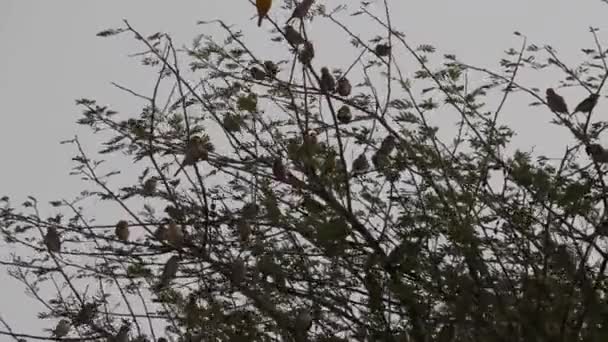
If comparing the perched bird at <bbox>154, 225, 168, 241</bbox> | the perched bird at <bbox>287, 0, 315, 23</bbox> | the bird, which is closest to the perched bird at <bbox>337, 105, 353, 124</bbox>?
the perched bird at <bbox>287, 0, 315, 23</bbox>

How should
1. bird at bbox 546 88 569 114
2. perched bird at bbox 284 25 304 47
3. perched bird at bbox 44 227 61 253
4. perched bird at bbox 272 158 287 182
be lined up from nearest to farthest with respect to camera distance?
1. perched bird at bbox 272 158 287 182
2. bird at bbox 546 88 569 114
3. perched bird at bbox 284 25 304 47
4. perched bird at bbox 44 227 61 253

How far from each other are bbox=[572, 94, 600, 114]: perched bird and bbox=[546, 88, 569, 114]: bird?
48 millimetres

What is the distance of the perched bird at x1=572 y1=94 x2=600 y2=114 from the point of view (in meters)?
2.02

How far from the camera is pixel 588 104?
6.71ft

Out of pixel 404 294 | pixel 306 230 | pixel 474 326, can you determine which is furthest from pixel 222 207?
pixel 474 326

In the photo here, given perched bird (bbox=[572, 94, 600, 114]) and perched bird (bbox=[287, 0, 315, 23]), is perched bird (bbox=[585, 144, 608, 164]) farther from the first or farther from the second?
perched bird (bbox=[287, 0, 315, 23])

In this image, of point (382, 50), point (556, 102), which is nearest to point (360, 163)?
point (382, 50)

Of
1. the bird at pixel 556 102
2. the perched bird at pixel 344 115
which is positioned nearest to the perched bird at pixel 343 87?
the perched bird at pixel 344 115

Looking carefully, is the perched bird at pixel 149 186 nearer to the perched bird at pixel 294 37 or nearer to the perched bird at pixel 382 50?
the perched bird at pixel 294 37

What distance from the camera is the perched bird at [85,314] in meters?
2.52

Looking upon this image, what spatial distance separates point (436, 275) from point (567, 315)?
13.3 inches

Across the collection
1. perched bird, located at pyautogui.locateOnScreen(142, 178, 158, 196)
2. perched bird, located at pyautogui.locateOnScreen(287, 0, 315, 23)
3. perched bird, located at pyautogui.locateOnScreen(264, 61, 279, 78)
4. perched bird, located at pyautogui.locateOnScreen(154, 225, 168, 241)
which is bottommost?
perched bird, located at pyautogui.locateOnScreen(154, 225, 168, 241)

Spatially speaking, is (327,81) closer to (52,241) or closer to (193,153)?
(193,153)

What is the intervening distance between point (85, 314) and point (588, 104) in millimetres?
1756
